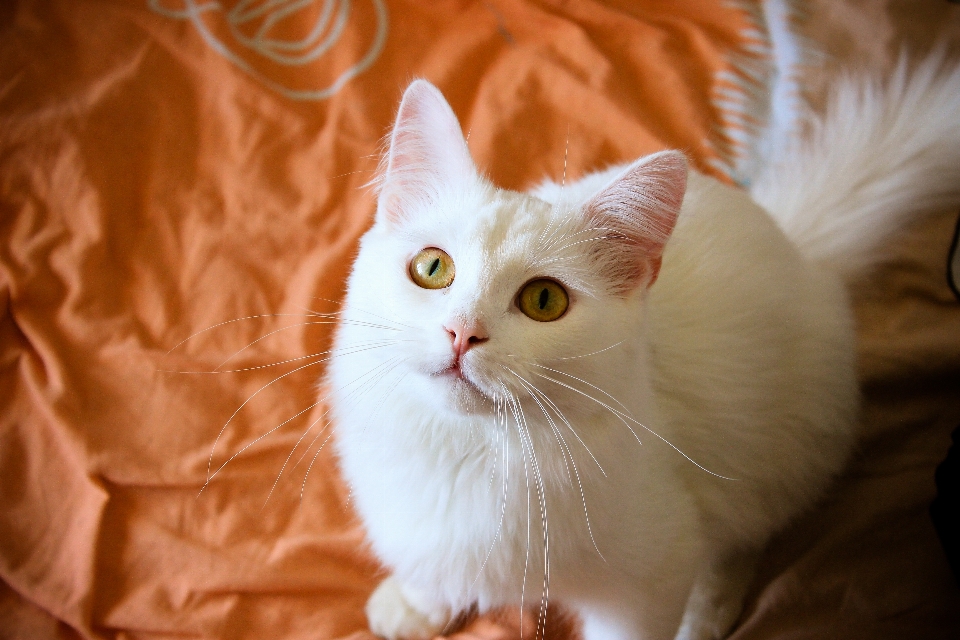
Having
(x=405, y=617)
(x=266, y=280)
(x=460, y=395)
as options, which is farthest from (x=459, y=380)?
(x=266, y=280)

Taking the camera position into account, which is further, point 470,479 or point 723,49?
point 723,49

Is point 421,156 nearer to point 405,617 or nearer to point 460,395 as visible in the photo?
point 460,395

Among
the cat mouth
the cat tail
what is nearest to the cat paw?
the cat mouth

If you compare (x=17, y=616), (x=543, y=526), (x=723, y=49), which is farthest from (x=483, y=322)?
(x=723, y=49)

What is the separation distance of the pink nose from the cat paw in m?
0.58

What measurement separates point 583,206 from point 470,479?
0.36 m

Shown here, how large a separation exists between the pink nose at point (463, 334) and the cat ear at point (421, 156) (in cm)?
25

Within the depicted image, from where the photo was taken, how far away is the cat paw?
1.06 meters

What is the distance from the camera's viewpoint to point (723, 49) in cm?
163

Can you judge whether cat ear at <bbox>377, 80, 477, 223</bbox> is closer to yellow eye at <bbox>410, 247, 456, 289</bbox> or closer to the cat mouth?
yellow eye at <bbox>410, 247, 456, 289</bbox>

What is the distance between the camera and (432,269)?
77 centimetres

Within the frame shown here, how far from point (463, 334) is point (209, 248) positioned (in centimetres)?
94

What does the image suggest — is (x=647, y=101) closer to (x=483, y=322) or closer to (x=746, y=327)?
(x=746, y=327)

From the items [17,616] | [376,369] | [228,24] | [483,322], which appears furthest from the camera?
[228,24]
